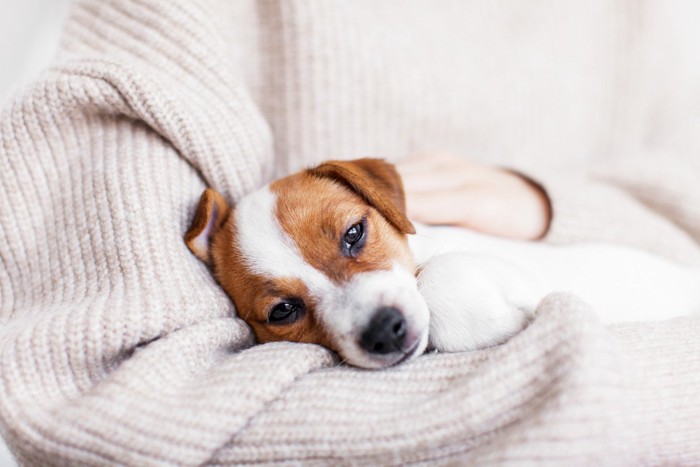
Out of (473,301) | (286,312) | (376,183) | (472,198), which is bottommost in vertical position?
(286,312)

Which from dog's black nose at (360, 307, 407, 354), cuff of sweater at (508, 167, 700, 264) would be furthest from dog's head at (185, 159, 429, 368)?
cuff of sweater at (508, 167, 700, 264)

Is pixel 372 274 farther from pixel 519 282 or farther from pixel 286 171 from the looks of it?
pixel 286 171

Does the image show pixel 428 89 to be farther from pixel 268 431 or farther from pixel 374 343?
pixel 268 431

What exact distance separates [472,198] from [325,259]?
2.29ft

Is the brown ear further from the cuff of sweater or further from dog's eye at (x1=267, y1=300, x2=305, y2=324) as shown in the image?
the cuff of sweater

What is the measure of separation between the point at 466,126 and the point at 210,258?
4.23 feet

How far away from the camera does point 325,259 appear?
5.70 ft

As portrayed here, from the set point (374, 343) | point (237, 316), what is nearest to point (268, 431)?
point (374, 343)

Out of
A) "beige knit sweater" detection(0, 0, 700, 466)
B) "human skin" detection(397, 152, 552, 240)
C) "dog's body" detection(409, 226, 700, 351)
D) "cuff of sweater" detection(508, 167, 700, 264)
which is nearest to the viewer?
"beige knit sweater" detection(0, 0, 700, 466)

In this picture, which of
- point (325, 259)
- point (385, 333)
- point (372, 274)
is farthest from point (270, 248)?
point (385, 333)

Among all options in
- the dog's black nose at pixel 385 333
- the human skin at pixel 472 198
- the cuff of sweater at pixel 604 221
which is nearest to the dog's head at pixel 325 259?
the dog's black nose at pixel 385 333

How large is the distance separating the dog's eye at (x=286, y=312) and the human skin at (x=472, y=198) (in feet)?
1.74

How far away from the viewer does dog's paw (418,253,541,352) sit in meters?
1.61

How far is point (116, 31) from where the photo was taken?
2006 millimetres
